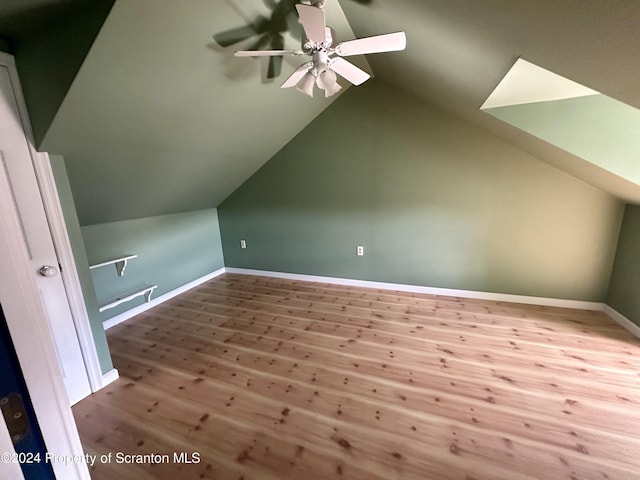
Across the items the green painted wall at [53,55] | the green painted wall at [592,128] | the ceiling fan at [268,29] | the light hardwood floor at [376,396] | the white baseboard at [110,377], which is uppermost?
the ceiling fan at [268,29]

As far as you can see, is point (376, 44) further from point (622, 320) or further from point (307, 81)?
point (622, 320)

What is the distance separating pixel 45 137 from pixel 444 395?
2859 mm

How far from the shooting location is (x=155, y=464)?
1407 mm

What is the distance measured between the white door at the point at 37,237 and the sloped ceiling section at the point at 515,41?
1980mm

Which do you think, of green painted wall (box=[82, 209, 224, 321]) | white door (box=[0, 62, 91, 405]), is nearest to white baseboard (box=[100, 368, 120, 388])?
white door (box=[0, 62, 91, 405])

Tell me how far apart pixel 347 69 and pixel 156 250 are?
289 cm

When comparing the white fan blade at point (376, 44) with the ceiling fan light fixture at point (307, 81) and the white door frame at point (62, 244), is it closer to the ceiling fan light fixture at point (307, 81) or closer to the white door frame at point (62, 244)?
the ceiling fan light fixture at point (307, 81)

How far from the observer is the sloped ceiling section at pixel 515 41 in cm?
83

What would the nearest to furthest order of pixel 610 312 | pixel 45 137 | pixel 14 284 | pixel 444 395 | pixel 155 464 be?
pixel 14 284
pixel 155 464
pixel 45 137
pixel 444 395
pixel 610 312

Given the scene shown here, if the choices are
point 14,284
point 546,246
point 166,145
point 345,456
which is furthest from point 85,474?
point 546,246

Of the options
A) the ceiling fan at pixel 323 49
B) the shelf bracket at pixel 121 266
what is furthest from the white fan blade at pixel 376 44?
the shelf bracket at pixel 121 266

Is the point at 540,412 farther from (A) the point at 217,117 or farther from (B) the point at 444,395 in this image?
(A) the point at 217,117

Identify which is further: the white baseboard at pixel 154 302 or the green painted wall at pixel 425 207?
the white baseboard at pixel 154 302

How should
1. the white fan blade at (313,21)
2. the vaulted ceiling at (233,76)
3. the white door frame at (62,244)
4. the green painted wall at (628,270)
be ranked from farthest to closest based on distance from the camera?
1. the green painted wall at (628,270)
2. the white door frame at (62,244)
3. the white fan blade at (313,21)
4. the vaulted ceiling at (233,76)
